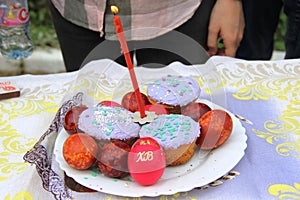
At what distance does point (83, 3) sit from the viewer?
1128mm

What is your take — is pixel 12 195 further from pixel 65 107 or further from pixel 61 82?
pixel 61 82

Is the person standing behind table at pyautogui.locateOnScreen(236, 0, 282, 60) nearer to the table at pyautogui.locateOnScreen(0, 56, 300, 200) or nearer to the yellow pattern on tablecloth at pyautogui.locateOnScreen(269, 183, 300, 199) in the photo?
the table at pyautogui.locateOnScreen(0, 56, 300, 200)

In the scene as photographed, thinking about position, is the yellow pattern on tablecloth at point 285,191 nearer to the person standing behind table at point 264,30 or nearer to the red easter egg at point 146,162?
the red easter egg at point 146,162

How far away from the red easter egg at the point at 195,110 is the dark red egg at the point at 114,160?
16 cm

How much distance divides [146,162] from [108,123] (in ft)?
0.35

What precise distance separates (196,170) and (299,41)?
0.85 m

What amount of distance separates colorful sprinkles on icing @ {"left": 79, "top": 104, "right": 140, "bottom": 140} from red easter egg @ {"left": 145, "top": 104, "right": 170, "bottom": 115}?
1.8 inches

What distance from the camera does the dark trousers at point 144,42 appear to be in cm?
114

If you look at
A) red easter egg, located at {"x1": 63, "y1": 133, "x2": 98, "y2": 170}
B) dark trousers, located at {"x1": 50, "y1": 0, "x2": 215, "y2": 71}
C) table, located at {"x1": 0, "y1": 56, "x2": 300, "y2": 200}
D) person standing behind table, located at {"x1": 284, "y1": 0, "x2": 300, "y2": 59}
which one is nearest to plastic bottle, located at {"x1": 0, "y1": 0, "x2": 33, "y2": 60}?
dark trousers, located at {"x1": 50, "y1": 0, "x2": 215, "y2": 71}

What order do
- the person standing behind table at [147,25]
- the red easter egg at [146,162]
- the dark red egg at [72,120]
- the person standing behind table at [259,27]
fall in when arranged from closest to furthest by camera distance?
the red easter egg at [146,162], the dark red egg at [72,120], the person standing behind table at [147,25], the person standing behind table at [259,27]

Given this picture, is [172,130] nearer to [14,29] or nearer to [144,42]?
[144,42]

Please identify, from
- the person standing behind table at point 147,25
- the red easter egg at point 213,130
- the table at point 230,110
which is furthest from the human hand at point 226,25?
the red easter egg at point 213,130

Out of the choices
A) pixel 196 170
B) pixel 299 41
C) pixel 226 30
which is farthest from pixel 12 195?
pixel 299 41

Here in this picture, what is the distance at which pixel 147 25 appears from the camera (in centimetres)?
116
